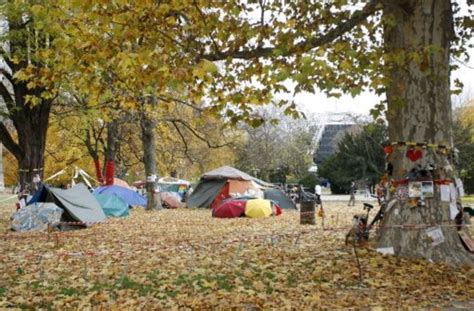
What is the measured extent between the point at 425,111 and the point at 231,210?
1222 centimetres

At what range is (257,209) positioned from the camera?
19672mm

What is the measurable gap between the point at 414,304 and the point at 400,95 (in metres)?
3.35

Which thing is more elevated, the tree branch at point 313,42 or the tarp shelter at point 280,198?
the tree branch at point 313,42

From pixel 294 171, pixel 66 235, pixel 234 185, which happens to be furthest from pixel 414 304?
pixel 294 171

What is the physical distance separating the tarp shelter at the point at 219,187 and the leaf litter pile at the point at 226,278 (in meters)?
14.6

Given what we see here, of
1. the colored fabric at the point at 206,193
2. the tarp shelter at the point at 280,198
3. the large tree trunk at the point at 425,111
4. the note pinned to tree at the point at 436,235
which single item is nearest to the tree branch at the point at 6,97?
the colored fabric at the point at 206,193

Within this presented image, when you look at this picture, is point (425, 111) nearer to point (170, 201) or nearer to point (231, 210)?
point (231, 210)

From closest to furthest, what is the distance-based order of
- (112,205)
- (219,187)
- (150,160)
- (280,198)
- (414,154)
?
(414,154), (112,205), (150,160), (280,198), (219,187)

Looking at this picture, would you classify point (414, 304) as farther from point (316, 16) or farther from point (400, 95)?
point (316, 16)

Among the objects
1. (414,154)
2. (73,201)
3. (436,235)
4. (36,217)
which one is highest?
(414,154)

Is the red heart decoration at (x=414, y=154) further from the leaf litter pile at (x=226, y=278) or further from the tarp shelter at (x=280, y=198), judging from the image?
the tarp shelter at (x=280, y=198)

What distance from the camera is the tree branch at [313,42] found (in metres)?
8.28

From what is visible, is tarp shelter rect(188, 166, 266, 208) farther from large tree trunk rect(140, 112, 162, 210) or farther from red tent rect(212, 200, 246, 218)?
red tent rect(212, 200, 246, 218)

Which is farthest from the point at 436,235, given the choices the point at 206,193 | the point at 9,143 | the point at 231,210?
the point at 206,193
